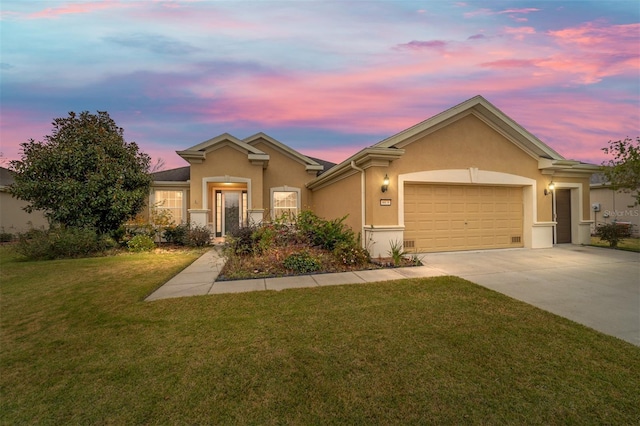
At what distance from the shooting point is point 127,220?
11.1 metres

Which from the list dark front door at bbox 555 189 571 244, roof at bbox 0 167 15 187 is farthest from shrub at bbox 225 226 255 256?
roof at bbox 0 167 15 187

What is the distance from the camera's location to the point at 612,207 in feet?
52.6

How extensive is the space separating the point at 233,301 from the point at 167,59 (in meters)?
8.88

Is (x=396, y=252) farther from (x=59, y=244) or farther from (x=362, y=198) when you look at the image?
(x=59, y=244)

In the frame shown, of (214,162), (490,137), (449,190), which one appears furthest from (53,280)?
(490,137)

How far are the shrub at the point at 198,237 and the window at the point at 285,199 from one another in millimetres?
3740

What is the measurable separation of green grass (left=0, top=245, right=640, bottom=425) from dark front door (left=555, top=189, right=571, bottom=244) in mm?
9580

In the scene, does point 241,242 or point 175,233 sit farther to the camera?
point 175,233

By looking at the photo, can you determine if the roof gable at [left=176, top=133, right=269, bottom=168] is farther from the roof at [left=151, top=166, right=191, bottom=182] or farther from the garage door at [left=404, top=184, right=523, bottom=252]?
the garage door at [left=404, top=184, right=523, bottom=252]

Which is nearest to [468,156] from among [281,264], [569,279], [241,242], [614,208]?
A: [569,279]

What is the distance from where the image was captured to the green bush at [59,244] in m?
8.66

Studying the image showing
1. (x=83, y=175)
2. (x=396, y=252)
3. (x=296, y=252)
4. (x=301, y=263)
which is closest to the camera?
(x=301, y=263)

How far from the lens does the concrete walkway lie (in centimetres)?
413

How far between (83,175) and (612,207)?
2725cm
